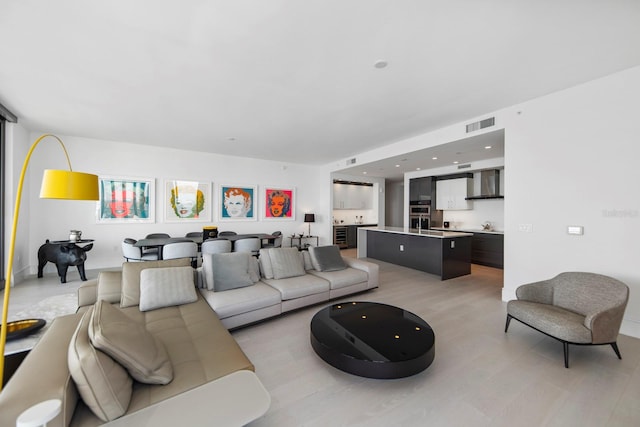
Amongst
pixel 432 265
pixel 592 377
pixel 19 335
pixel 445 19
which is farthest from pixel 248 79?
pixel 432 265

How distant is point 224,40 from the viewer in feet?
7.77

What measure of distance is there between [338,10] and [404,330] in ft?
9.61

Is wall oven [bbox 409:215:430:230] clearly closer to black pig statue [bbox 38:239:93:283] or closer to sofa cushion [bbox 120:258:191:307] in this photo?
sofa cushion [bbox 120:258:191:307]

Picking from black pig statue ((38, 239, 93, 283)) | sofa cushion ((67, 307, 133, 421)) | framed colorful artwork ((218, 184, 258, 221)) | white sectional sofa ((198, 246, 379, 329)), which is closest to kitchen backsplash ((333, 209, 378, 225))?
framed colorful artwork ((218, 184, 258, 221))

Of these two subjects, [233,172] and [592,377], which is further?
[233,172]

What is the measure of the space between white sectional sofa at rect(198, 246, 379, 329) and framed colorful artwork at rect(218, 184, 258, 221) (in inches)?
139

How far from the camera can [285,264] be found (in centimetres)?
381

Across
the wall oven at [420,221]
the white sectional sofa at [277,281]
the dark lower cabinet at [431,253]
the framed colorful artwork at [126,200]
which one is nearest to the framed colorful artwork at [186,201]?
the framed colorful artwork at [126,200]

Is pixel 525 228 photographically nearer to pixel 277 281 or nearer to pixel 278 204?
pixel 277 281

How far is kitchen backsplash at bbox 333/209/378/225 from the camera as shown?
9.85 meters

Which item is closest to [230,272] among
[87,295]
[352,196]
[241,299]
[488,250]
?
[241,299]

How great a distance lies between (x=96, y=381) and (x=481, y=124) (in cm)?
527

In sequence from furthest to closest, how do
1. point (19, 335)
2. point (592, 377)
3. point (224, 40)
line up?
point (224, 40)
point (592, 377)
point (19, 335)

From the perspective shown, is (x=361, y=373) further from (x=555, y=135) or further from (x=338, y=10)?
(x=555, y=135)
